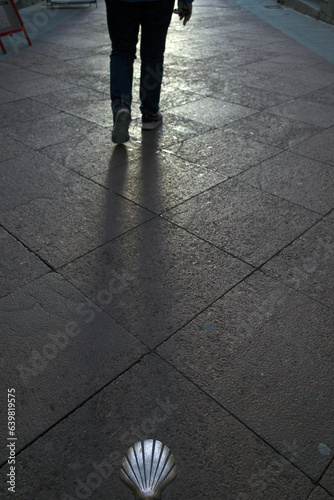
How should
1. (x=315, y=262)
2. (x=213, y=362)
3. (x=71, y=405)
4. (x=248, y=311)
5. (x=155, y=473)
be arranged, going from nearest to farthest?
(x=155, y=473) → (x=71, y=405) → (x=213, y=362) → (x=248, y=311) → (x=315, y=262)

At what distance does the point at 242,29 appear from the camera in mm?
10594

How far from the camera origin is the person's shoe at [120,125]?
12.4 ft

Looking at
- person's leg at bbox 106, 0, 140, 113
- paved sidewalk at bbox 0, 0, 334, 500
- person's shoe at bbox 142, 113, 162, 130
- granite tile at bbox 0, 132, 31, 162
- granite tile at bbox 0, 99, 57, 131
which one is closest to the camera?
paved sidewalk at bbox 0, 0, 334, 500

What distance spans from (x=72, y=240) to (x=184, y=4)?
264 cm

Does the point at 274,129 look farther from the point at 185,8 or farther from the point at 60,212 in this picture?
the point at 60,212

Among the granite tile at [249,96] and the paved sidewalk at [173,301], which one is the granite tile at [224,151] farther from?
the granite tile at [249,96]

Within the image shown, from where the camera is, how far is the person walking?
3.57 metres

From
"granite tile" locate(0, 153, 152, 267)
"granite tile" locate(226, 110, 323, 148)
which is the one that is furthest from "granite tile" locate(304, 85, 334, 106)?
"granite tile" locate(0, 153, 152, 267)

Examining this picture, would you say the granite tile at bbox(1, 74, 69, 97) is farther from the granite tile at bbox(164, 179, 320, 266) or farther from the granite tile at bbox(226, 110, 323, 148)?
the granite tile at bbox(164, 179, 320, 266)

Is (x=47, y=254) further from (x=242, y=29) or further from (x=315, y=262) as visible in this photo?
(x=242, y=29)

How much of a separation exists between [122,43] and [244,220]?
2.08m

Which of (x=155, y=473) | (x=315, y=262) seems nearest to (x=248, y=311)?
(x=315, y=262)

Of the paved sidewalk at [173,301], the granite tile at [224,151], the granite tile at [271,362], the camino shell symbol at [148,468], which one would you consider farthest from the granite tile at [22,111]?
the camino shell symbol at [148,468]

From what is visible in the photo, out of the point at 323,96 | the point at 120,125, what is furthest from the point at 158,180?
the point at 323,96
